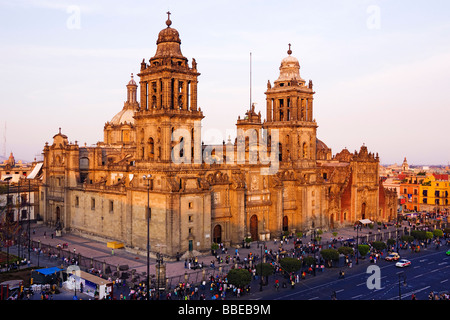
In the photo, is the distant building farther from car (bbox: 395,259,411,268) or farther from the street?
car (bbox: 395,259,411,268)

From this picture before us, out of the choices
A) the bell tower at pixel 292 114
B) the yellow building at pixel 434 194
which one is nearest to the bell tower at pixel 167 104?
the bell tower at pixel 292 114

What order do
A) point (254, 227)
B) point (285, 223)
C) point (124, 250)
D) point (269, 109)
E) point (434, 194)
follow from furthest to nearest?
point (434, 194)
point (269, 109)
point (285, 223)
point (254, 227)
point (124, 250)

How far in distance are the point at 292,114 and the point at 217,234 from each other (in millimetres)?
24973

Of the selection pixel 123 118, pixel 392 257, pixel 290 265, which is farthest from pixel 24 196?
pixel 392 257

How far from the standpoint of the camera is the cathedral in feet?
185

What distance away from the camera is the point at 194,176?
2251 inches

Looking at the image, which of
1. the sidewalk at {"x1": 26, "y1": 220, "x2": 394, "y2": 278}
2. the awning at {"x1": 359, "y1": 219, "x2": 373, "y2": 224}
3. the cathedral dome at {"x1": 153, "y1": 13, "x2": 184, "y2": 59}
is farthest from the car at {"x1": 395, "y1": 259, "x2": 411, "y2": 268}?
the cathedral dome at {"x1": 153, "y1": 13, "x2": 184, "y2": 59}

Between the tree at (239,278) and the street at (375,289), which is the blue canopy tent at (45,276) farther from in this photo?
the street at (375,289)

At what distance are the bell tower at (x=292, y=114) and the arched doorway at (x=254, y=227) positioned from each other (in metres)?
12.3

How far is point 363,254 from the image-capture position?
5462 centimetres

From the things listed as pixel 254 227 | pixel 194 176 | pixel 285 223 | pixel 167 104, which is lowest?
pixel 285 223

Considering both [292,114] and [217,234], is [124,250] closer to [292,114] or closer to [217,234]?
[217,234]

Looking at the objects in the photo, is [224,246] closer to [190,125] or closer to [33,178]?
[190,125]
